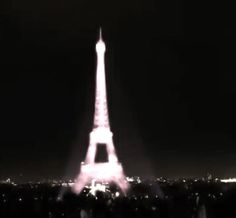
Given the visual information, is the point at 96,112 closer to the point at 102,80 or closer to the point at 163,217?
the point at 102,80

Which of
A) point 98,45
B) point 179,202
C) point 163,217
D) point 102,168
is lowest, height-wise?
point 163,217

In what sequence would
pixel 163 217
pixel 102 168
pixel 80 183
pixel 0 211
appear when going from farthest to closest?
pixel 80 183 < pixel 102 168 < pixel 0 211 < pixel 163 217

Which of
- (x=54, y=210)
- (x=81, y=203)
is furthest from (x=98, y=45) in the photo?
(x=54, y=210)

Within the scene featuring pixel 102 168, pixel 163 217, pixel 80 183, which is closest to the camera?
pixel 163 217

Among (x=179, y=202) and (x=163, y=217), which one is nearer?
(x=163, y=217)

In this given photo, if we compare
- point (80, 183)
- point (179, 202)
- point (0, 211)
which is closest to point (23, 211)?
point (0, 211)

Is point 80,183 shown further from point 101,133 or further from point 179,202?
point 179,202

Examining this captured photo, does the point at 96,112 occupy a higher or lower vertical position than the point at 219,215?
higher
